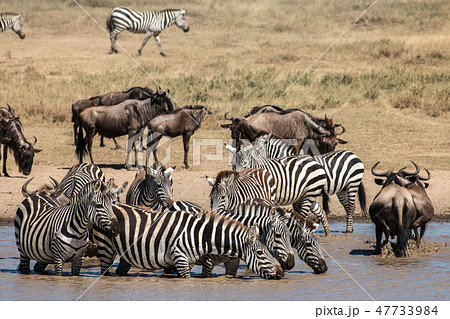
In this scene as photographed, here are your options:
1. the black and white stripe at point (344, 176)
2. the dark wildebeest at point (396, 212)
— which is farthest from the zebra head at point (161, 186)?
the black and white stripe at point (344, 176)

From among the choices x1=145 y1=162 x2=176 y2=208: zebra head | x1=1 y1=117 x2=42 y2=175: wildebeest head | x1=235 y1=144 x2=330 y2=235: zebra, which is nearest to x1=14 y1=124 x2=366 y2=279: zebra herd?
x1=145 y1=162 x2=176 y2=208: zebra head

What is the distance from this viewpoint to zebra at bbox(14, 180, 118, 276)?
848 centimetres

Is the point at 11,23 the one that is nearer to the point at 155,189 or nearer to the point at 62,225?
the point at 155,189

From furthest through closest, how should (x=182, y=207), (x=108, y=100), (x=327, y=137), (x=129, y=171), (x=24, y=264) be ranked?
1. (x=108, y=100)
2. (x=129, y=171)
3. (x=327, y=137)
4. (x=182, y=207)
5. (x=24, y=264)

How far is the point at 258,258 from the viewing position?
28.8ft

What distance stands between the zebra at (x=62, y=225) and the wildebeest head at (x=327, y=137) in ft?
23.7

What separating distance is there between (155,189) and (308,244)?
7.80 ft

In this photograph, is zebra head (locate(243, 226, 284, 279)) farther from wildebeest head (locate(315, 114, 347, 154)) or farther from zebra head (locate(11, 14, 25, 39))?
zebra head (locate(11, 14, 25, 39))

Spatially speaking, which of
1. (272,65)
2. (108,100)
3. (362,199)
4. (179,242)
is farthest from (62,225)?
(272,65)

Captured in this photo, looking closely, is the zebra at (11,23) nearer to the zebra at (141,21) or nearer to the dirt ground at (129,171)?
the zebra at (141,21)

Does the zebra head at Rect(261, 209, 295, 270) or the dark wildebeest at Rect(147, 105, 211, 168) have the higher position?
the dark wildebeest at Rect(147, 105, 211, 168)

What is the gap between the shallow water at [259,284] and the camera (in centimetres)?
845

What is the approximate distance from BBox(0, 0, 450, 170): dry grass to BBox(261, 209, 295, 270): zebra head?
8.01 meters

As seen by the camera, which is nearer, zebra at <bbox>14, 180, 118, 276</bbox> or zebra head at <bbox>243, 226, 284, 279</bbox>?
zebra at <bbox>14, 180, 118, 276</bbox>
